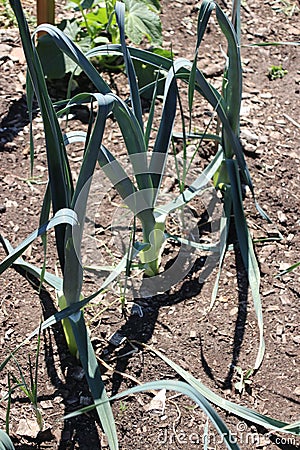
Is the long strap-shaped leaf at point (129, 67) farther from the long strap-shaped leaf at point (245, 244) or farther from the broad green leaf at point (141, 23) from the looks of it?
the broad green leaf at point (141, 23)

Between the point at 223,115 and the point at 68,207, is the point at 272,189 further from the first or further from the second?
the point at 68,207

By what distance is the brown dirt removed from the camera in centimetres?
149

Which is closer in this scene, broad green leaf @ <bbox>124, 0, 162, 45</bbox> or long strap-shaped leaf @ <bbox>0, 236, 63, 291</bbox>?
long strap-shaped leaf @ <bbox>0, 236, 63, 291</bbox>

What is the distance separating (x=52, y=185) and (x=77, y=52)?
27 centimetres

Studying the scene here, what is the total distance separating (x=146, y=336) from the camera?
65.5 inches

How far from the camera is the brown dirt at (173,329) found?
1490 mm

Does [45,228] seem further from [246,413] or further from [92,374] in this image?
[246,413]

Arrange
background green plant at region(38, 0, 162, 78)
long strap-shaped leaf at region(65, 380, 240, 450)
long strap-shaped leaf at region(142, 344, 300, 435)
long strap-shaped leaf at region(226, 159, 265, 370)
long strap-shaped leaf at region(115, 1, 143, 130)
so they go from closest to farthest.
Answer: long strap-shaped leaf at region(65, 380, 240, 450) < long strap-shaped leaf at region(142, 344, 300, 435) < long strap-shaped leaf at region(115, 1, 143, 130) < long strap-shaped leaf at region(226, 159, 265, 370) < background green plant at region(38, 0, 162, 78)

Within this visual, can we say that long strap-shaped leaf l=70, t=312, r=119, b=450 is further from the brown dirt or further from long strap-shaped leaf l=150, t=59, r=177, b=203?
long strap-shaped leaf l=150, t=59, r=177, b=203

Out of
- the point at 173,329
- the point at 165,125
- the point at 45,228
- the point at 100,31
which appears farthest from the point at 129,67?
the point at 100,31

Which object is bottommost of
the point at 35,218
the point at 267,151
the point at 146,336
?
the point at 146,336

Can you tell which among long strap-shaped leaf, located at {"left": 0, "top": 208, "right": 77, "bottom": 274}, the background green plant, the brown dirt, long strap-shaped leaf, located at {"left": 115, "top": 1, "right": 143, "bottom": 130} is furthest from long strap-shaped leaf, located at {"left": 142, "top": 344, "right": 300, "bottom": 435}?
the background green plant

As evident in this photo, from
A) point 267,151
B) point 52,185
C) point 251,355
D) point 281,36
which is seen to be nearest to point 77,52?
point 52,185

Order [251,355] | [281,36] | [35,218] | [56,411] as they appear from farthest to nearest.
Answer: [281,36] < [35,218] < [251,355] < [56,411]
